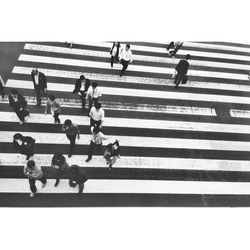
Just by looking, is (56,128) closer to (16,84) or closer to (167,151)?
(16,84)

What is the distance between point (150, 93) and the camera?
1200 centimetres

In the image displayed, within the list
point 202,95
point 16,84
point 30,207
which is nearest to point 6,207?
point 30,207

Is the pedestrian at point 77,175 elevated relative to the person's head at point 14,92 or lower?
lower

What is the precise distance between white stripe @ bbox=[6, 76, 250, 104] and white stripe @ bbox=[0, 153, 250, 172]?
331cm

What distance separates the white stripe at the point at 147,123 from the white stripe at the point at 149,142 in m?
0.57

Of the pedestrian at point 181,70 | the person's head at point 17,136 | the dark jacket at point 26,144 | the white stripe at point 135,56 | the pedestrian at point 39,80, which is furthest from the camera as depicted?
the white stripe at point 135,56

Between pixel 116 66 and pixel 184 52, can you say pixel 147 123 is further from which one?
pixel 184 52

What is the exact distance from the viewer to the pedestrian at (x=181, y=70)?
11266 millimetres

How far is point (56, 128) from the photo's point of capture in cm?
993

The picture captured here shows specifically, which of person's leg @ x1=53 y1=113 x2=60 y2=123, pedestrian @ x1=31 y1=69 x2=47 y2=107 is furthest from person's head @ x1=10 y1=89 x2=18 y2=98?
person's leg @ x1=53 y1=113 x2=60 y2=123

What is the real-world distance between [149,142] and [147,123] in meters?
0.96

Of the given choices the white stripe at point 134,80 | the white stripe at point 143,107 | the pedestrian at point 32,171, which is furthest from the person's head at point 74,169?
the white stripe at point 134,80

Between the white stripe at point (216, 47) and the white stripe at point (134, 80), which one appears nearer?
the white stripe at point (134, 80)

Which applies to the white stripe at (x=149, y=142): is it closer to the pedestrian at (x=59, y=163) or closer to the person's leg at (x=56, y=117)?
the person's leg at (x=56, y=117)
